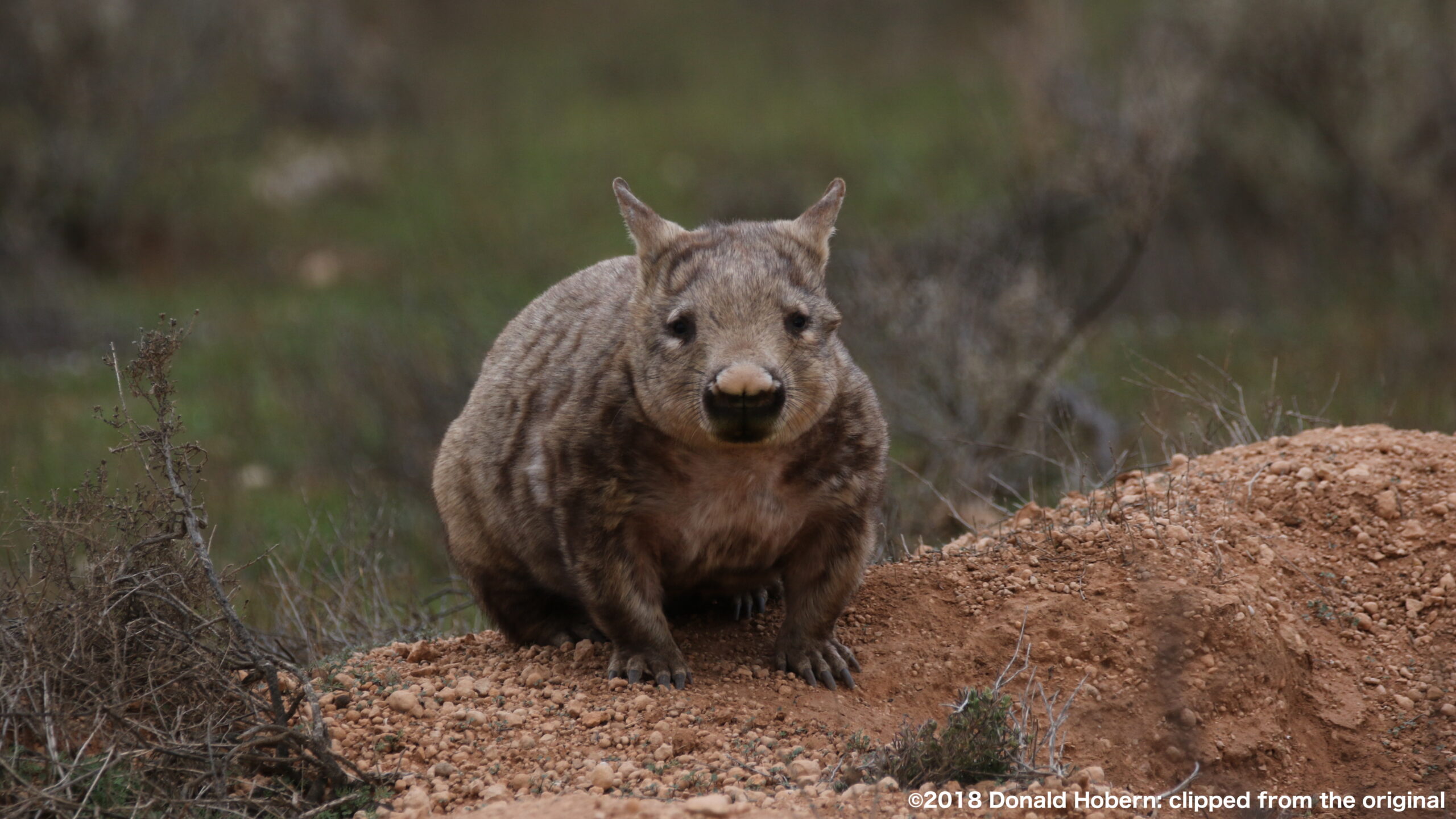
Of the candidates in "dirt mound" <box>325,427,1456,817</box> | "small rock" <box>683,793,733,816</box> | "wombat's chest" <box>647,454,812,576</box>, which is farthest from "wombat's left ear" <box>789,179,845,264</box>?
"small rock" <box>683,793,733,816</box>

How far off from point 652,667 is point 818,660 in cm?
69

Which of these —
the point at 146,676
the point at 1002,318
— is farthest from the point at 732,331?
the point at 1002,318

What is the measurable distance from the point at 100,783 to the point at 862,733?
8.75 feet

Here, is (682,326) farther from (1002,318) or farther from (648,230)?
(1002,318)

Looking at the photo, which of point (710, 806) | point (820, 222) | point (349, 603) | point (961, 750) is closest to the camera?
A: point (710, 806)

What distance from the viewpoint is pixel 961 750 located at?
4848 millimetres

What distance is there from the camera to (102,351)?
58.6 feet

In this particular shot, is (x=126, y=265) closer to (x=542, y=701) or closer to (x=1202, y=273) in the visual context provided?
(x=1202, y=273)

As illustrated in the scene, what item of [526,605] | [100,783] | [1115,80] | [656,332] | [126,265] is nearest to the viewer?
[100,783]

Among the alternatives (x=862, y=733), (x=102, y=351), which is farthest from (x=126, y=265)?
(x=862, y=733)

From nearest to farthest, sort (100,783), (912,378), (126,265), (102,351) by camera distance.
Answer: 1. (100,783)
2. (912,378)
3. (102,351)
4. (126,265)

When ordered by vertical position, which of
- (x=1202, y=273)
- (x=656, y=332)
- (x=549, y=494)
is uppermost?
(x=656, y=332)

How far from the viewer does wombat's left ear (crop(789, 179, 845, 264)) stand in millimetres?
6082

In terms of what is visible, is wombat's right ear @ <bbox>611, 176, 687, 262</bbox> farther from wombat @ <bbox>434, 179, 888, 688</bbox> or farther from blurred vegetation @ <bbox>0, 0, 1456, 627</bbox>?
blurred vegetation @ <bbox>0, 0, 1456, 627</bbox>
